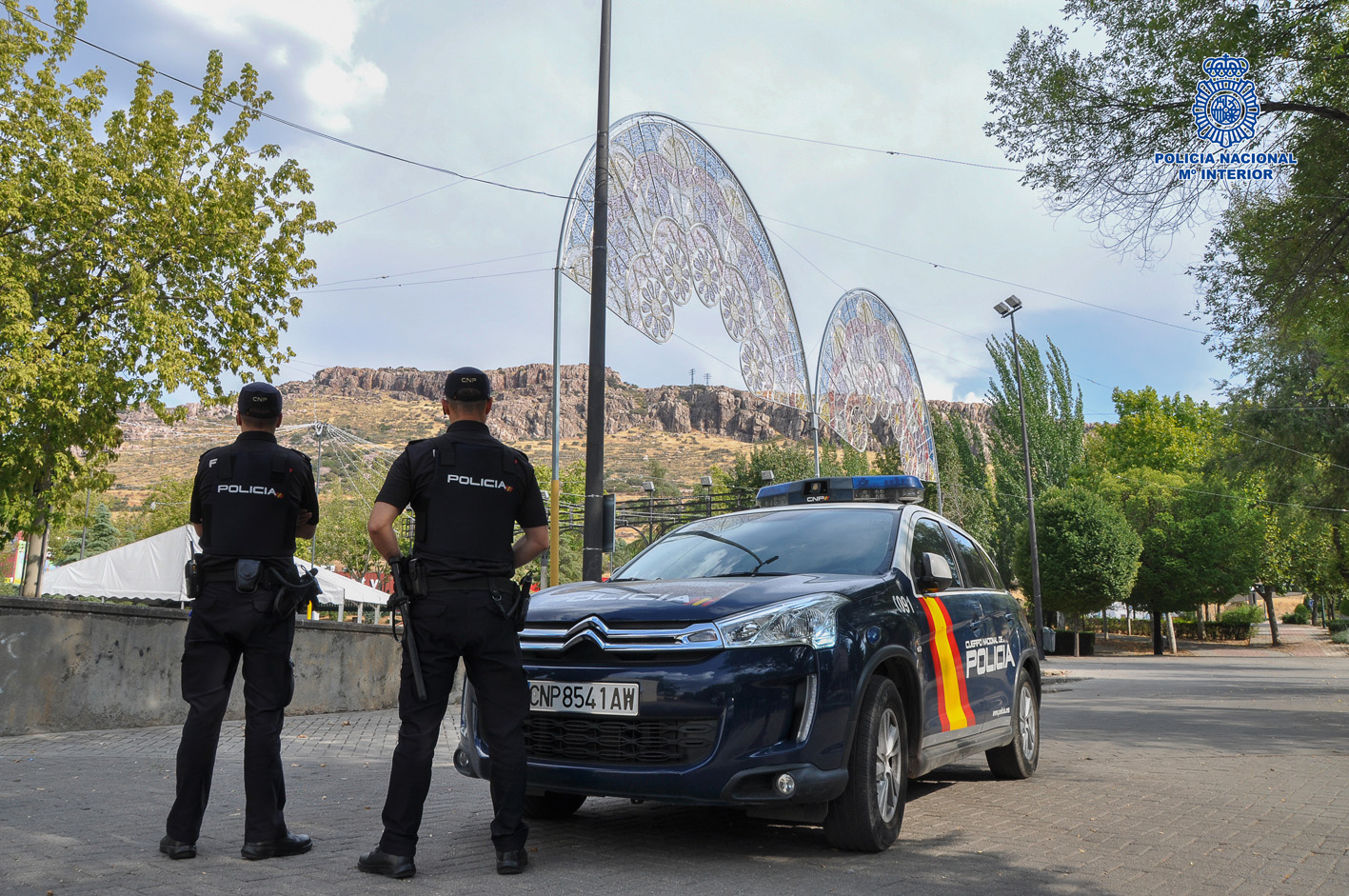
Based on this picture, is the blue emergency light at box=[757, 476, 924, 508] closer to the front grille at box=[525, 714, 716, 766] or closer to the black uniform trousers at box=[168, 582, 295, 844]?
the front grille at box=[525, 714, 716, 766]

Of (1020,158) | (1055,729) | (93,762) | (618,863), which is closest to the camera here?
(618,863)

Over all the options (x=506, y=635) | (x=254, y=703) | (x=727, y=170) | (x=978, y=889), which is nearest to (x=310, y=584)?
(x=254, y=703)

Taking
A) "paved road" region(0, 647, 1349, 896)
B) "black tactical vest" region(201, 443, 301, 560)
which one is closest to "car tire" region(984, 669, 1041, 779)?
"paved road" region(0, 647, 1349, 896)

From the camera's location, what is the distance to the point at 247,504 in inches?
179

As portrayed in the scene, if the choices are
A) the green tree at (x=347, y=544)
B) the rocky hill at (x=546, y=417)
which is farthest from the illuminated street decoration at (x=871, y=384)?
the rocky hill at (x=546, y=417)

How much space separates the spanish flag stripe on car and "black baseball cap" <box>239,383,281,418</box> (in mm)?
3369

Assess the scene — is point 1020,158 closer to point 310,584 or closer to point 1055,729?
point 1055,729

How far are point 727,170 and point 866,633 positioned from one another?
26133 mm

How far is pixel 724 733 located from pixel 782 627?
0.50m

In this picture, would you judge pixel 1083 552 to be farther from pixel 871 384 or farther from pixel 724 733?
pixel 724 733

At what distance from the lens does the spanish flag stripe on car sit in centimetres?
551

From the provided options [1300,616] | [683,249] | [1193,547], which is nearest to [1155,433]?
[1193,547]

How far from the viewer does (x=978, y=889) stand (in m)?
4.09

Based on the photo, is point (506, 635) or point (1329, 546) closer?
point (506, 635)
